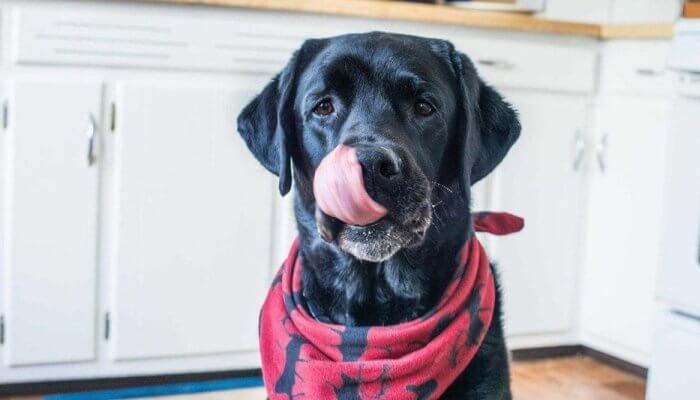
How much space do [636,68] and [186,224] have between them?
141cm

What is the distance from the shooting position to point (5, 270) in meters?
2.31

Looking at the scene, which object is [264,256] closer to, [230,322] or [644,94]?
[230,322]

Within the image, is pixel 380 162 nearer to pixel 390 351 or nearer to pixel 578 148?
pixel 390 351

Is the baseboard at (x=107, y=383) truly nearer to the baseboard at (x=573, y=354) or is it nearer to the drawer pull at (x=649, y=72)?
the baseboard at (x=573, y=354)

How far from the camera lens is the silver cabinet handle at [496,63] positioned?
2.77 meters

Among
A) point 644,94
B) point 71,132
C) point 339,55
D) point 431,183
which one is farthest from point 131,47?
point 644,94

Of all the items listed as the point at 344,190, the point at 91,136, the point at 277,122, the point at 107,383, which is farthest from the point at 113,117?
the point at 344,190

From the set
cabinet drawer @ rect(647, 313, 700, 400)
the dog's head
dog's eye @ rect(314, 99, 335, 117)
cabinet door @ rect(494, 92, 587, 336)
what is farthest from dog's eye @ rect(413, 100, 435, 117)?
cabinet door @ rect(494, 92, 587, 336)

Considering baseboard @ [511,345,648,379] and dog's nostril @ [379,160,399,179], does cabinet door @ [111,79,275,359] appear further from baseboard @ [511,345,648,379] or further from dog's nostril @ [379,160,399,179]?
dog's nostril @ [379,160,399,179]

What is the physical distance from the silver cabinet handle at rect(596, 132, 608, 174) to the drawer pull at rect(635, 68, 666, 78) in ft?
0.72

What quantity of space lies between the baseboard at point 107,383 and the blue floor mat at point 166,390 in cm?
1

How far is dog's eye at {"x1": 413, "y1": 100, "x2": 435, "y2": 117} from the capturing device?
1.52m

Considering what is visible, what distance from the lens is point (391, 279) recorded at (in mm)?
1530

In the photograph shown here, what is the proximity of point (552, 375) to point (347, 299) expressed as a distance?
1.53 meters
